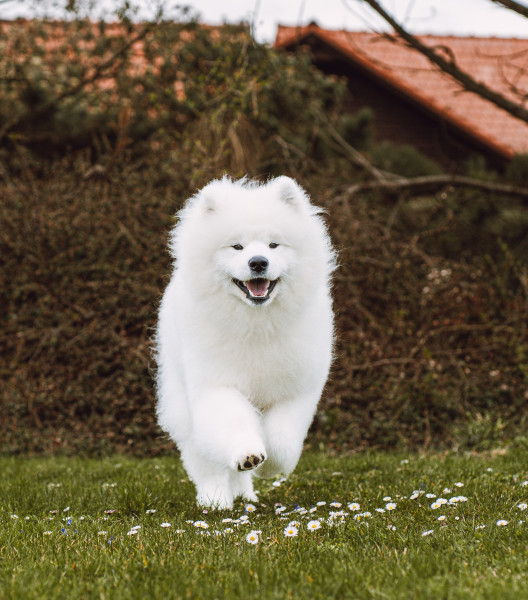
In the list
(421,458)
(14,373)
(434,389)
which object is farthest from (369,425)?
(14,373)

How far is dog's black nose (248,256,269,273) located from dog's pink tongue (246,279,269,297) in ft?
0.33

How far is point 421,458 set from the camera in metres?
5.74

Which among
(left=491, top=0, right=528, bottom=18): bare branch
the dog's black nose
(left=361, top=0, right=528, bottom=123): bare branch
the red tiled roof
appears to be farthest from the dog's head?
the red tiled roof

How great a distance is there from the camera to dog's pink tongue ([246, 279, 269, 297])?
143 inches

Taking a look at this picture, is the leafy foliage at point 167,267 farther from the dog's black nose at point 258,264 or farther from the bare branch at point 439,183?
the dog's black nose at point 258,264

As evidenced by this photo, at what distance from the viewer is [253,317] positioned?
12.4 ft

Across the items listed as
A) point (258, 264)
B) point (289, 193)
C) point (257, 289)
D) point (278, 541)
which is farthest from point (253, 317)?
point (278, 541)

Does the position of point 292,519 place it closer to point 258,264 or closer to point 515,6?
point 258,264

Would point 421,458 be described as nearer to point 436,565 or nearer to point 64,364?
point 436,565

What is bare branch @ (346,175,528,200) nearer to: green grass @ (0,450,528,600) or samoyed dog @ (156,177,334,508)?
green grass @ (0,450,528,600)

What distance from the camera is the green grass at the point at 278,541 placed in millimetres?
2523

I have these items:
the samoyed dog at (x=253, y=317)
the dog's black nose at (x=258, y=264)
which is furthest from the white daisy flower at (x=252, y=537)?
the dog's black nose at (x=258, y=264)

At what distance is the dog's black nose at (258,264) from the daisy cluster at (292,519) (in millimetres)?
1196

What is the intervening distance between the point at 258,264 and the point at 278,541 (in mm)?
1262
